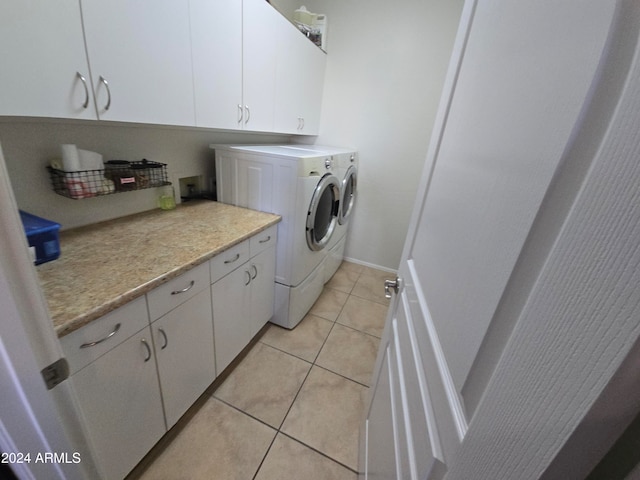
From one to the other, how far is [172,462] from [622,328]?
1.61 meters

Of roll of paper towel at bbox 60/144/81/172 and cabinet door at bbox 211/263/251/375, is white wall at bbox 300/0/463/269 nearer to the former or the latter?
cabinet door at bbox 211/263/251/375

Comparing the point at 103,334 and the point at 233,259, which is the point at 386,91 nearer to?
the point at 233,259

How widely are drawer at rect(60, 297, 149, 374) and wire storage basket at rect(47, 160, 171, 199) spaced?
615 millimetres

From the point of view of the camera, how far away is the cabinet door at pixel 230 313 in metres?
1.31

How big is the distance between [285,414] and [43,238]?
4.37 feet

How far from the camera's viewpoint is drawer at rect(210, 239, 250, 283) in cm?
122

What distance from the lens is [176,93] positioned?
3.80 feet

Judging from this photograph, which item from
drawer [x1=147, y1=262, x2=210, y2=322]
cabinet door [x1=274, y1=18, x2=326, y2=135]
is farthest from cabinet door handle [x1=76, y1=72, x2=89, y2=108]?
cabinet door [x1=274, y1=18, x2=326, y2=135]

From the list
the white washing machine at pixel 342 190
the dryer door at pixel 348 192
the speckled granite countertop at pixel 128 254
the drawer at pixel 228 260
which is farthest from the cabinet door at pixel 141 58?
the dryer door at pixel 348 192

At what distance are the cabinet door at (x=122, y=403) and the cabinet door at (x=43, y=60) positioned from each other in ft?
2.58

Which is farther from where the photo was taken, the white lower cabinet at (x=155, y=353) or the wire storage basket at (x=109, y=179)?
the wire storage basket at (x=109, y=179)

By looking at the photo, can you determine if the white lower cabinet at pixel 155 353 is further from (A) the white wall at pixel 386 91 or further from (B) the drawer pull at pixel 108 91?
(A) the white wall at pixel 386 91

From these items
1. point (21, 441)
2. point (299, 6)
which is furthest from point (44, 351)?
point (299, 6)

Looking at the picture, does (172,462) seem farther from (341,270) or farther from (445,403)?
(341,270)
